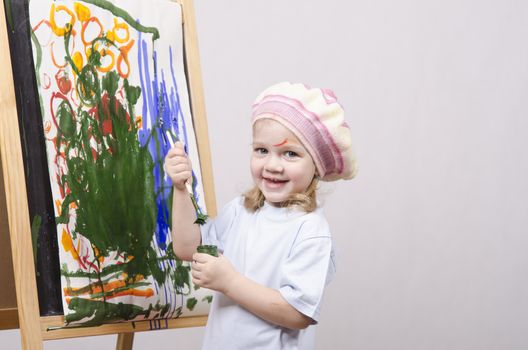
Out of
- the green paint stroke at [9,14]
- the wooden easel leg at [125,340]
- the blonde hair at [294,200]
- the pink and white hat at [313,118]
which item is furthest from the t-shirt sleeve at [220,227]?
the green paint stroke at [9,14]

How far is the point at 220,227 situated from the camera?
2.29 metres

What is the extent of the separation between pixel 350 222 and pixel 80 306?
199 centimetres

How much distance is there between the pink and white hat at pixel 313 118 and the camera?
209 centimetres

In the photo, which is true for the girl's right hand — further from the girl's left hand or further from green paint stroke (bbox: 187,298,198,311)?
green paint stroke (bbox: 187,298,198,311)

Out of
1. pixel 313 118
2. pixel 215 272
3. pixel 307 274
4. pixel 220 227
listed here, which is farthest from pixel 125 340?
pixel 313 118

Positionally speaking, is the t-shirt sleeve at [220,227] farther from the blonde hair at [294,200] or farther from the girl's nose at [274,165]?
the girl's nose at [274,165]

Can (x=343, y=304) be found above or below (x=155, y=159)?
below

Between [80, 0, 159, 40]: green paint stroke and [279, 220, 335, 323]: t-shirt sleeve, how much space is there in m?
0.83

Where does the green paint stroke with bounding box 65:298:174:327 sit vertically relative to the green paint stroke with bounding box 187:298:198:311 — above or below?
above

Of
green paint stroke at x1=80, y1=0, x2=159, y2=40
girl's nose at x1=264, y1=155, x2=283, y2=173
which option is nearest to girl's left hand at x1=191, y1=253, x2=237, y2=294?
girl's nose at x1=264, y1=155, x2=283, y2=173

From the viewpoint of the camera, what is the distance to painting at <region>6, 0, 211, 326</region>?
7.40 ft

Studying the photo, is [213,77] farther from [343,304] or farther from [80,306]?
[80,306]

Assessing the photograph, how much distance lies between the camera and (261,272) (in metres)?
2.11

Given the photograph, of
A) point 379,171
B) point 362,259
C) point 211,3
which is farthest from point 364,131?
point 211,3
